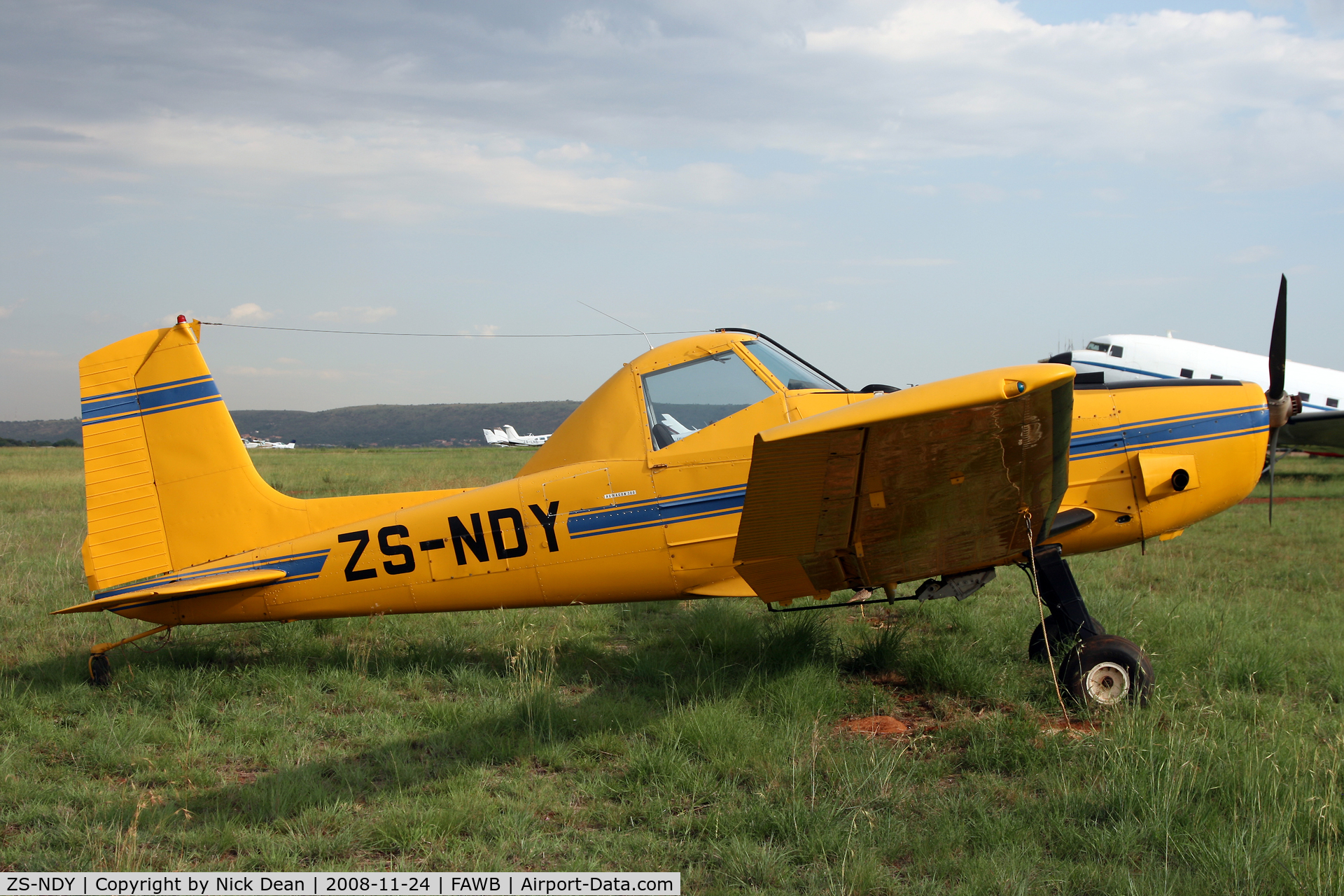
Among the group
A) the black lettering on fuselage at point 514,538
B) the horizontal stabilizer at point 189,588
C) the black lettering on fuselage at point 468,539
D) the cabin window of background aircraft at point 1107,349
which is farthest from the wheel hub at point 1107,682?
the cabin window of background aircraft at point 1107,349

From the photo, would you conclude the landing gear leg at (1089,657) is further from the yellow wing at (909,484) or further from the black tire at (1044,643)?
the yellow wing at (909,484)

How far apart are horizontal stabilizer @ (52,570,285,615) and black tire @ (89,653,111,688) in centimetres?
42

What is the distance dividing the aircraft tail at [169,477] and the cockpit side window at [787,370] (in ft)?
8.53

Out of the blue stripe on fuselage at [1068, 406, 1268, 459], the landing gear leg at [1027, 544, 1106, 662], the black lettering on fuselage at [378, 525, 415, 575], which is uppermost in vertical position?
the blue stripe on fuselage at [1068, 406, 1268, 459]

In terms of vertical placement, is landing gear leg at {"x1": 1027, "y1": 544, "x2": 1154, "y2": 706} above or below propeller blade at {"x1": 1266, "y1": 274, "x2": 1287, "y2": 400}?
below

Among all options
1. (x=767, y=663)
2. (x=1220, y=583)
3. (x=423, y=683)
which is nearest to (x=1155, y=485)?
(x=767, y=663)

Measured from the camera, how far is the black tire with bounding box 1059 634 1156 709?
4.85 meters

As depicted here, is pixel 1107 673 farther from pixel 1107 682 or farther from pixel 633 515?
pixel 633 515

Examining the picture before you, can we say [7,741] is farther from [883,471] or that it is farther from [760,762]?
[883,471]

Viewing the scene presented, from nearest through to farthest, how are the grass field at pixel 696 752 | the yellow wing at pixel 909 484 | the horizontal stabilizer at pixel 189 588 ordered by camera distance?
1. the grass field at pixel 696 752
2. the yellow wing at pixel 909 484
3. the horizontal stabilizer at pixel 189 588

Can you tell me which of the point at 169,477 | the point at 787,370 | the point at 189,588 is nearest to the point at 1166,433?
the point at 787,370

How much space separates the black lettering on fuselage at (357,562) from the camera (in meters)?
5.45

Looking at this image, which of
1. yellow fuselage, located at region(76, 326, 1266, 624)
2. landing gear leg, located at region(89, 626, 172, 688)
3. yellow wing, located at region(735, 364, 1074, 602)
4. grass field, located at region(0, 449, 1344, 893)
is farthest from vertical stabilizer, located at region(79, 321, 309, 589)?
yellow wing, located at region(735, 364, 1074, 602)
